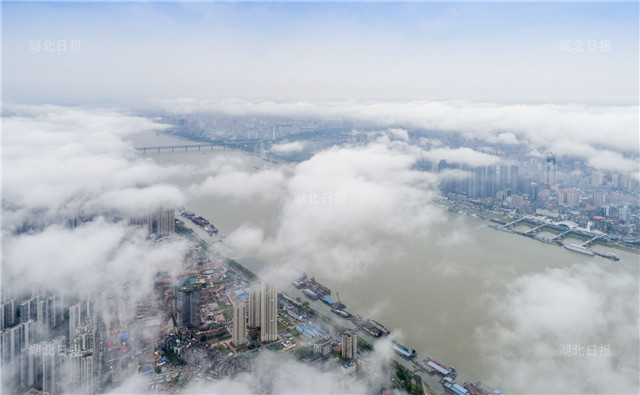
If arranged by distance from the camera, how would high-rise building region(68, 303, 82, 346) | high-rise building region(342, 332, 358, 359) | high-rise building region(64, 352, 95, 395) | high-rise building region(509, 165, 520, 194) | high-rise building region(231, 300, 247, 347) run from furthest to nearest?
Result: high-rise building region(509, 165, 520, 194), high-rise building region(231, 300, 247, 347), high-rise building region(68, 303, 82, 346), high-rise building region(342, 332, 358, 359), high-rise building region(64, 352, 95, 395)

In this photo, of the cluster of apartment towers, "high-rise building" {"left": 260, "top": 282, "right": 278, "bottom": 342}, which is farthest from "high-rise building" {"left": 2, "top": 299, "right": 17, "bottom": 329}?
"high-rise building" {"left": 260, "top": 282, "right": 278, "bottom": 342}

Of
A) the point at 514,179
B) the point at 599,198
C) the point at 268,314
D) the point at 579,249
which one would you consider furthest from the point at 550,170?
the point at 268,314

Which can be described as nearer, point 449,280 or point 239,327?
point 239,327

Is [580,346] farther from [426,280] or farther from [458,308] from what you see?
[426,280]

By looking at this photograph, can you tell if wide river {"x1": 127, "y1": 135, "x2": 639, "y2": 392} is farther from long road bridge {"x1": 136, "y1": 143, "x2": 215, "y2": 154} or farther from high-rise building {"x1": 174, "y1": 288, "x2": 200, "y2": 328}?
long road bridge {"x1": 136, "y1": 143, "x2": 215, "y2": 154}

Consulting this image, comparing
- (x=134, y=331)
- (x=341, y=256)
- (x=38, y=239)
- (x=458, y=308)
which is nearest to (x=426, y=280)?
(x=458, y=308)

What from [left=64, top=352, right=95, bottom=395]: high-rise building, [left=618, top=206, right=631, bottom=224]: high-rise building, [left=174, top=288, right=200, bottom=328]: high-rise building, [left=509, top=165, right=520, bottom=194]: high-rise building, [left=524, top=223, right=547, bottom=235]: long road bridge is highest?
[left=509, top=165, right=520, bottom=194]: high-rise building

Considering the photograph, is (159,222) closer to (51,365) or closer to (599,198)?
(51,365)
